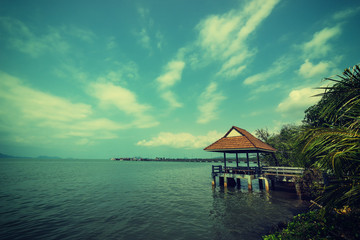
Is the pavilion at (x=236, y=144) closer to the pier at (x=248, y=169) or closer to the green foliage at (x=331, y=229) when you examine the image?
the pier at (x=248, y=169)

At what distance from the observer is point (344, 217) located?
16.7ft

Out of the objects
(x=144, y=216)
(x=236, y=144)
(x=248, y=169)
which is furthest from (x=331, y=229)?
(x=248, y=169)

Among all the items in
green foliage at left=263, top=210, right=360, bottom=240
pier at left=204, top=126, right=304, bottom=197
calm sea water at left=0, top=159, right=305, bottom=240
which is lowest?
calm sea water at left=0, top=159, right=305, bottom=240

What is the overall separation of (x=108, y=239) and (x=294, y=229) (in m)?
8.57

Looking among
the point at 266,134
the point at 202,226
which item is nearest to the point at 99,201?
the point at 202,226

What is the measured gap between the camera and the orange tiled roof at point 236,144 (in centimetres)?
1733

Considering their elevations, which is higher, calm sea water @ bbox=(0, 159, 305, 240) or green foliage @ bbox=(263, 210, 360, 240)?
green foliage @ bbox=(263, 210, 360, 240)

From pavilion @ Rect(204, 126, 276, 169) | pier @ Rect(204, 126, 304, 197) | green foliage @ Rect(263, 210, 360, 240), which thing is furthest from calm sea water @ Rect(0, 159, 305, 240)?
pavilion @ Rect(204, 126, 276, 169)

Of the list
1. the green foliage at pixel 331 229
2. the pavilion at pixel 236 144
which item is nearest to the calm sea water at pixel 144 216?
the green foliage at pixel 331 229

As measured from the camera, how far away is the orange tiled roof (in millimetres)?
17328

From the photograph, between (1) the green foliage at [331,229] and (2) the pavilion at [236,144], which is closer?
(1) the green foliage at [331,229]

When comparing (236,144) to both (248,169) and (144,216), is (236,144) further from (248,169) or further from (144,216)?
(144,216)

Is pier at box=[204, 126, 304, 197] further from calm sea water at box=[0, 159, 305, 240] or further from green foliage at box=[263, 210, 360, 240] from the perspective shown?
green foliage at box=[263, 210, 360, 240]

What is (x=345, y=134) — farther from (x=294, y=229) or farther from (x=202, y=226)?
(x=202, y=226)
